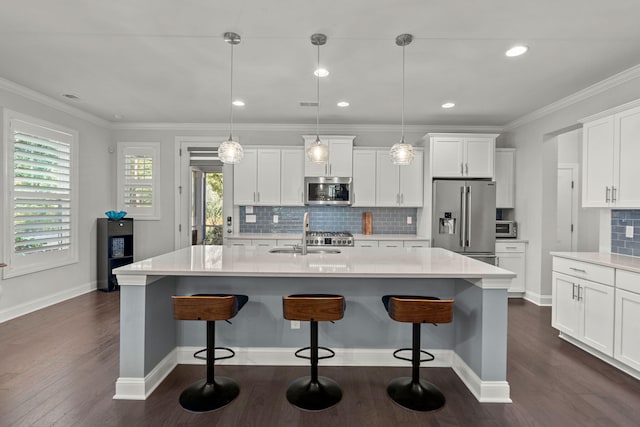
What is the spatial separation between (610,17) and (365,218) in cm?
375

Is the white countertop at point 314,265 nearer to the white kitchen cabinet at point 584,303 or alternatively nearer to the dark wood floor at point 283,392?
the dark wood floor at point 283,392

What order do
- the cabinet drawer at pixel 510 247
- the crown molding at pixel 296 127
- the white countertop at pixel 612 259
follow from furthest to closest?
the crown molding at pixel 296 127 < the cabinet drawer at pixel 510 247 < the white countertop at pixel 612 259

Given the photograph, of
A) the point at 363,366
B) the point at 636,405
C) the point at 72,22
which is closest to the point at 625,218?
the point at 636,405

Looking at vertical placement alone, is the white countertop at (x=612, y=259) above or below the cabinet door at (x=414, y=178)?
below

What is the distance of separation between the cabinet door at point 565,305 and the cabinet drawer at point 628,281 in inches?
19.4

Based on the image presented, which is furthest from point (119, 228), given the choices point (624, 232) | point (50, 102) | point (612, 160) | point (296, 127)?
point (624, 232)

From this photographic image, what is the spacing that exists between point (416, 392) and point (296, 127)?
14.0 ft

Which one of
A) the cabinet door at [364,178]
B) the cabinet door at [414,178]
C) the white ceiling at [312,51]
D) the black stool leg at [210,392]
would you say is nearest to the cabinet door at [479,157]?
the white ceiling at [312,51]

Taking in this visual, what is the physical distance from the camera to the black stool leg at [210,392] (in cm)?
228

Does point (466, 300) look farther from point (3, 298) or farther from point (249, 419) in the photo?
point (3, 298)

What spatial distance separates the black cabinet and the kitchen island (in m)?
2.94

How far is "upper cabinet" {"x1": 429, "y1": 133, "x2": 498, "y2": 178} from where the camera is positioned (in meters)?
5.05

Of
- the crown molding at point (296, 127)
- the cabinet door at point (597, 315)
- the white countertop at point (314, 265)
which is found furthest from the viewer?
the crown molding at point (296, 127)

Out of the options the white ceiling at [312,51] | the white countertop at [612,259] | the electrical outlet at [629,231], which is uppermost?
the white ceiling at [312,51]
